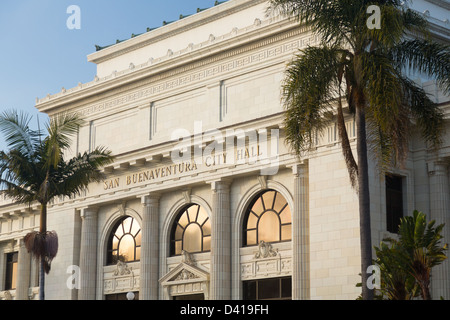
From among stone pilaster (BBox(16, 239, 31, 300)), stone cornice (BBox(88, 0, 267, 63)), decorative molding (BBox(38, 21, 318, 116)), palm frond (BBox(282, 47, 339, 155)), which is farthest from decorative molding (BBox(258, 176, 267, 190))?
stone pilaster (BBox(16, 239, 31, 300))

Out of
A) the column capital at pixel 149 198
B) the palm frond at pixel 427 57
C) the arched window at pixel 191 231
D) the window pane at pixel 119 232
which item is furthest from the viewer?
the window pane at pixel 119 232

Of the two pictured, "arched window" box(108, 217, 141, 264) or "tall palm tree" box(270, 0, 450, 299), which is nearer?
"tall palm tree" box(270, 0, 450, 299)

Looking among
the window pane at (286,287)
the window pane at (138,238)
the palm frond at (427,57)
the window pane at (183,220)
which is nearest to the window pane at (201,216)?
the window pane at (183,220)

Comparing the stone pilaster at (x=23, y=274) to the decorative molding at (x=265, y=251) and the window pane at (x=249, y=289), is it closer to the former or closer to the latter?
the window pane at (x=249, y=289)

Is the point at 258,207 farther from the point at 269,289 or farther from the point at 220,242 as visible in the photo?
the point at 269,289

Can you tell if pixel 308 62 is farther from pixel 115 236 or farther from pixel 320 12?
pixel 115 236

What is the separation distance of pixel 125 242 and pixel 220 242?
786 cm

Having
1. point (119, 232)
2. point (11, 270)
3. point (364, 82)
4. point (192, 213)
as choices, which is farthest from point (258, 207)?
point (11, 270)

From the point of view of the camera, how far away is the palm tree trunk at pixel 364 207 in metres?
23.7

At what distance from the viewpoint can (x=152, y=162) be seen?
43.0m

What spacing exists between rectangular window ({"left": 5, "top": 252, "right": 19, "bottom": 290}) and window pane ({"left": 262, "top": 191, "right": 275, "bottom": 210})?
21208 mm

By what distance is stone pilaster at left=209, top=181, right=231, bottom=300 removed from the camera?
38688mm

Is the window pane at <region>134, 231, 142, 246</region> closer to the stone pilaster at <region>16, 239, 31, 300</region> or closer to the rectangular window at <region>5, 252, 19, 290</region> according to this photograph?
the stone pilaster at <region>16, 239, 31, 300</region>

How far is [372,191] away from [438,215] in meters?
3.12
